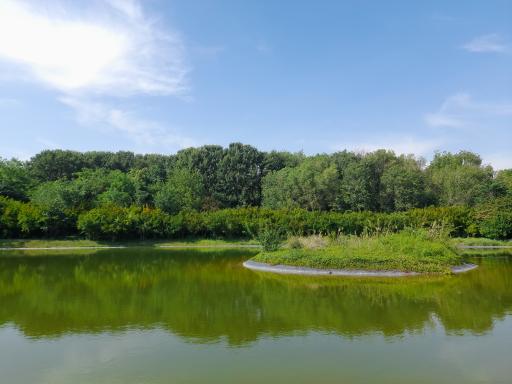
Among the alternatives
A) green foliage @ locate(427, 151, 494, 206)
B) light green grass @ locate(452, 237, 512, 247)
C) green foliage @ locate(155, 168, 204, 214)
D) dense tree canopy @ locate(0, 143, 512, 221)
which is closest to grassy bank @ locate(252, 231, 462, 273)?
light green grass @ locate(452, 237, 512, 247)

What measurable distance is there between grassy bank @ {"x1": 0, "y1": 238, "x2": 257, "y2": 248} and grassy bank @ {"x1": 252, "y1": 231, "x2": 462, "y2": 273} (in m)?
19.4

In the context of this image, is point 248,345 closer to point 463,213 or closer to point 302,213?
point 302,213

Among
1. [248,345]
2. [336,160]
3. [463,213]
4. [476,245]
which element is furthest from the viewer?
[336,160]

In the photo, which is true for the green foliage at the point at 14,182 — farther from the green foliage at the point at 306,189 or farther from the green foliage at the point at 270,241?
the green foliage at the point at 270,241

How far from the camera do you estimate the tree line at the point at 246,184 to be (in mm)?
54312

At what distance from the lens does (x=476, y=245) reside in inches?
1699

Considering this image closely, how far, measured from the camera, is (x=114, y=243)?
151 feet

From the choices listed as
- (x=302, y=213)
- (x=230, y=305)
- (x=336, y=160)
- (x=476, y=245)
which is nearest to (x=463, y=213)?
(x=476, y=245)

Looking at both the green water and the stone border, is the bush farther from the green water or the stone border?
the green water

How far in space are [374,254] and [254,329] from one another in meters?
13.6

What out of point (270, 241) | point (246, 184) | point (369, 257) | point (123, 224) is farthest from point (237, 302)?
point (246, 184)

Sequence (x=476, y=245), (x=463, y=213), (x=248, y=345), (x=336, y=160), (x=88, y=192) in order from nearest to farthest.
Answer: (x=248, y=345) → (x=476, y=245) → (x=463, y=213) → (x=88, y=192) → (x=336, y=160)

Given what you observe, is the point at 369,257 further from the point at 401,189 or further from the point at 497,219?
the point at 401,189

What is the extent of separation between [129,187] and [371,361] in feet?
177
